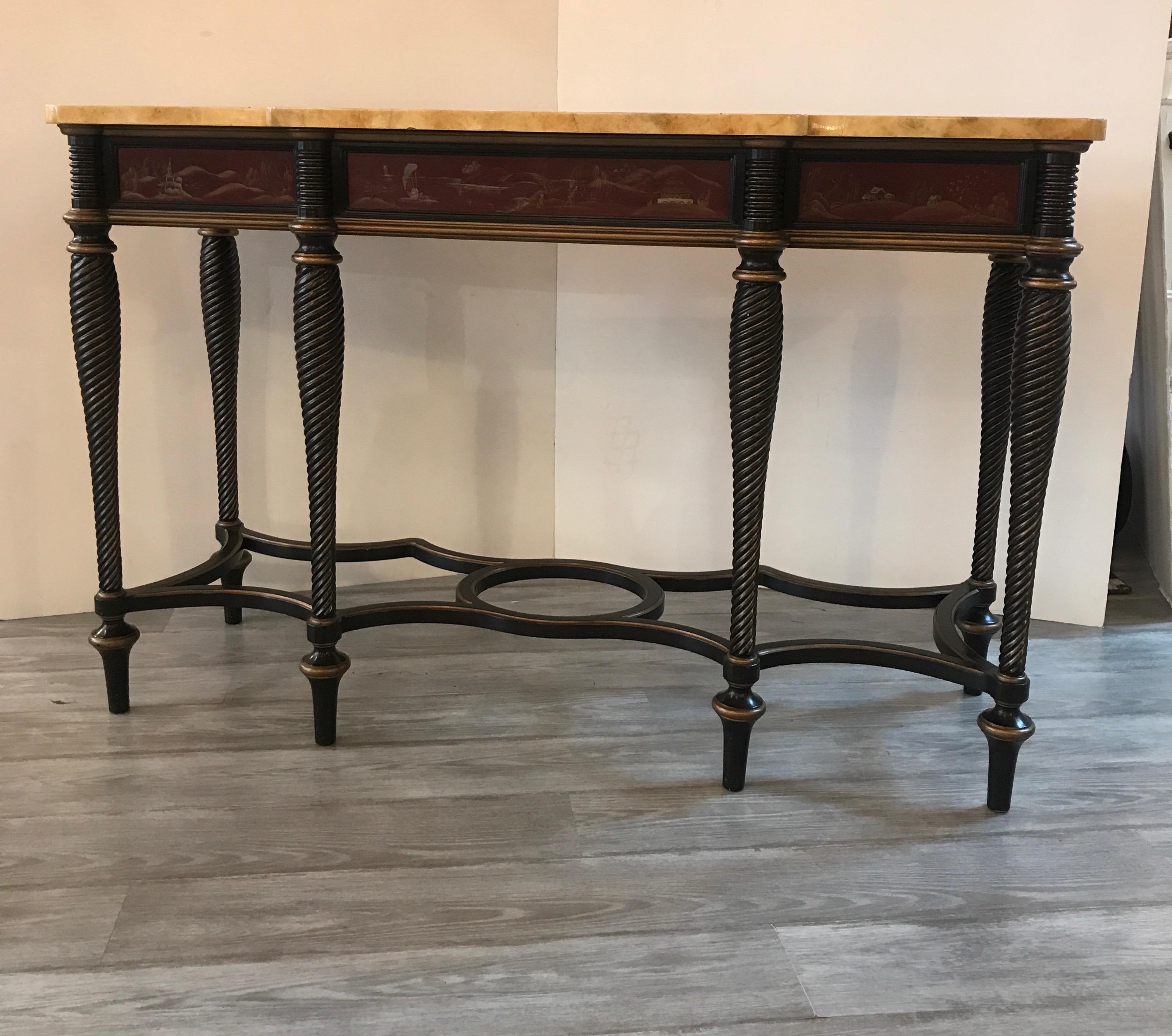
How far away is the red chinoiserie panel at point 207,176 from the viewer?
1593 mm

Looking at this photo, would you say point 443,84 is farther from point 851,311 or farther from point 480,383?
point 851,311

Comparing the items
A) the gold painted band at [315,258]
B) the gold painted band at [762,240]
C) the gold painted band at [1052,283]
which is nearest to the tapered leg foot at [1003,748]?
the gold painted band at [1052,283]

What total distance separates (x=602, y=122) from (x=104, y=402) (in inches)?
33.8

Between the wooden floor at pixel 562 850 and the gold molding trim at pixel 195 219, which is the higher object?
the gold molding trim at pixel 195 219

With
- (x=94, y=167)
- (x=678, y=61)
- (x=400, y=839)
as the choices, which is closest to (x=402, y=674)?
(x=400, y=839)

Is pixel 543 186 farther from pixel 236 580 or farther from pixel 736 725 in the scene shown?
pixel 236 580

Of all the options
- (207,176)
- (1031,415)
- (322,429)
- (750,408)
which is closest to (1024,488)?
(1031,415)

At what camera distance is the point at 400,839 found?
1.48 m

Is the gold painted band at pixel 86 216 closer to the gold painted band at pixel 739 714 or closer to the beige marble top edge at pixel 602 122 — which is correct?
the beige marble top edge at pixel 602 122

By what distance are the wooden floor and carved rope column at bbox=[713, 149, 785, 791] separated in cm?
12

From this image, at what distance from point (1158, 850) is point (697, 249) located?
1464 mm

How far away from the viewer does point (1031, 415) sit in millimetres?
1500

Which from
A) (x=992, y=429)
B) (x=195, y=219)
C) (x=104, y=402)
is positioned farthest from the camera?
(x=992, y=429)

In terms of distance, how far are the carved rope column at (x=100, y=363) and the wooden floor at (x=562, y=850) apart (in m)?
0.12
